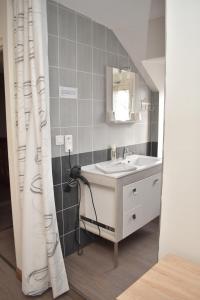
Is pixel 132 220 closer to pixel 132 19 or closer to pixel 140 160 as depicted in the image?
pixel 140 160

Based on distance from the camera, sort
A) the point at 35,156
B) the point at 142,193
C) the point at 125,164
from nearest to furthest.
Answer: the point at 35,156 < the point at 142,193 < the point at 125,164

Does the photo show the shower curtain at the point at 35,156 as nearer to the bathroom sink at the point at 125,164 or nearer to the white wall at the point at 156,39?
the bathroom sink at the point at 125,164

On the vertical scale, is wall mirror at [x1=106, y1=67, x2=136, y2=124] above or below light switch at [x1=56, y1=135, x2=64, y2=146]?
above

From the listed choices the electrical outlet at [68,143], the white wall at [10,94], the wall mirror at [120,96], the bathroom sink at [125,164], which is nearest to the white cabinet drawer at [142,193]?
the bathroom sink at [125,164]

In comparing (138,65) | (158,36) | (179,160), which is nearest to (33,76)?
(179,160)

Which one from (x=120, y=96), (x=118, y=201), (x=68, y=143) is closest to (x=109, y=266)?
(x=118, y=201)

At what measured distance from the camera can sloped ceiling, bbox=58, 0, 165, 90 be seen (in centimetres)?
181

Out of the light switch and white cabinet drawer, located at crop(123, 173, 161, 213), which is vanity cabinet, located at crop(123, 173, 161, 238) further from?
the light switch

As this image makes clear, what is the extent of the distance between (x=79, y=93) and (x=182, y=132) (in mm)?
1388

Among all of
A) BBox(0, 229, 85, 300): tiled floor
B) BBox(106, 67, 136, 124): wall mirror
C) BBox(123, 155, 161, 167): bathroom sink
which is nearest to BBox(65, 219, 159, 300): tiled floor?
BBox(0, 229, 85, 300): tiled floor

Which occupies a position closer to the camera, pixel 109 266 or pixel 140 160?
pixel 109 266

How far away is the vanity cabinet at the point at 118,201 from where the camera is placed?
1.90m

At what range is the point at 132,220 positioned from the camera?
6.75 feet

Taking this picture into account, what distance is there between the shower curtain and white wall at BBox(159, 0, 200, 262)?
35.3 inches
